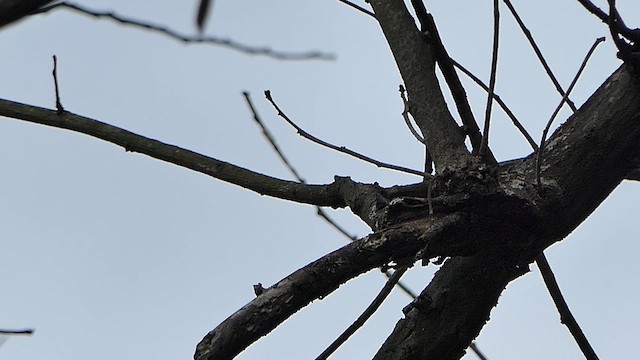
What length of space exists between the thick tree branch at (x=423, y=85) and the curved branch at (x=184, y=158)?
0.25 meters

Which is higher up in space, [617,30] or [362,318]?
[617,30]

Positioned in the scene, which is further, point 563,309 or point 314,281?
point 563,309

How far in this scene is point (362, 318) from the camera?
1.66 metres

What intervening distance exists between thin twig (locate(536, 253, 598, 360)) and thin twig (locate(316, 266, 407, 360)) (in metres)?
0.41

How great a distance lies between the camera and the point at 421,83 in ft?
6.06

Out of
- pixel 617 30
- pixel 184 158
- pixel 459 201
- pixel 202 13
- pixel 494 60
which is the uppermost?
pixel 184 158

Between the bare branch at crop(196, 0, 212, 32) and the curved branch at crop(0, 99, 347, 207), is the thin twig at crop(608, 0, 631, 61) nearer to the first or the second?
the curved branch at crop(0, 99, 347, 207)

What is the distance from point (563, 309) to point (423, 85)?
26.8 inches

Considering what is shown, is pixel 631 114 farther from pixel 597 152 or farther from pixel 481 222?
pixel 481 222

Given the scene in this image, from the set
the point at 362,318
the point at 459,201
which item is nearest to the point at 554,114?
the point at 459,201

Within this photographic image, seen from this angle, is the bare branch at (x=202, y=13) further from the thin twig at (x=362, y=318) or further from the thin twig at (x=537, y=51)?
the thin twig at (x=537, y=51)

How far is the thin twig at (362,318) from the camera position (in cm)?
152

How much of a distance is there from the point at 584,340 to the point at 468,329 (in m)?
0.41

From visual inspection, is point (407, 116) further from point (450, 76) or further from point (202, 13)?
point (202, 13)
